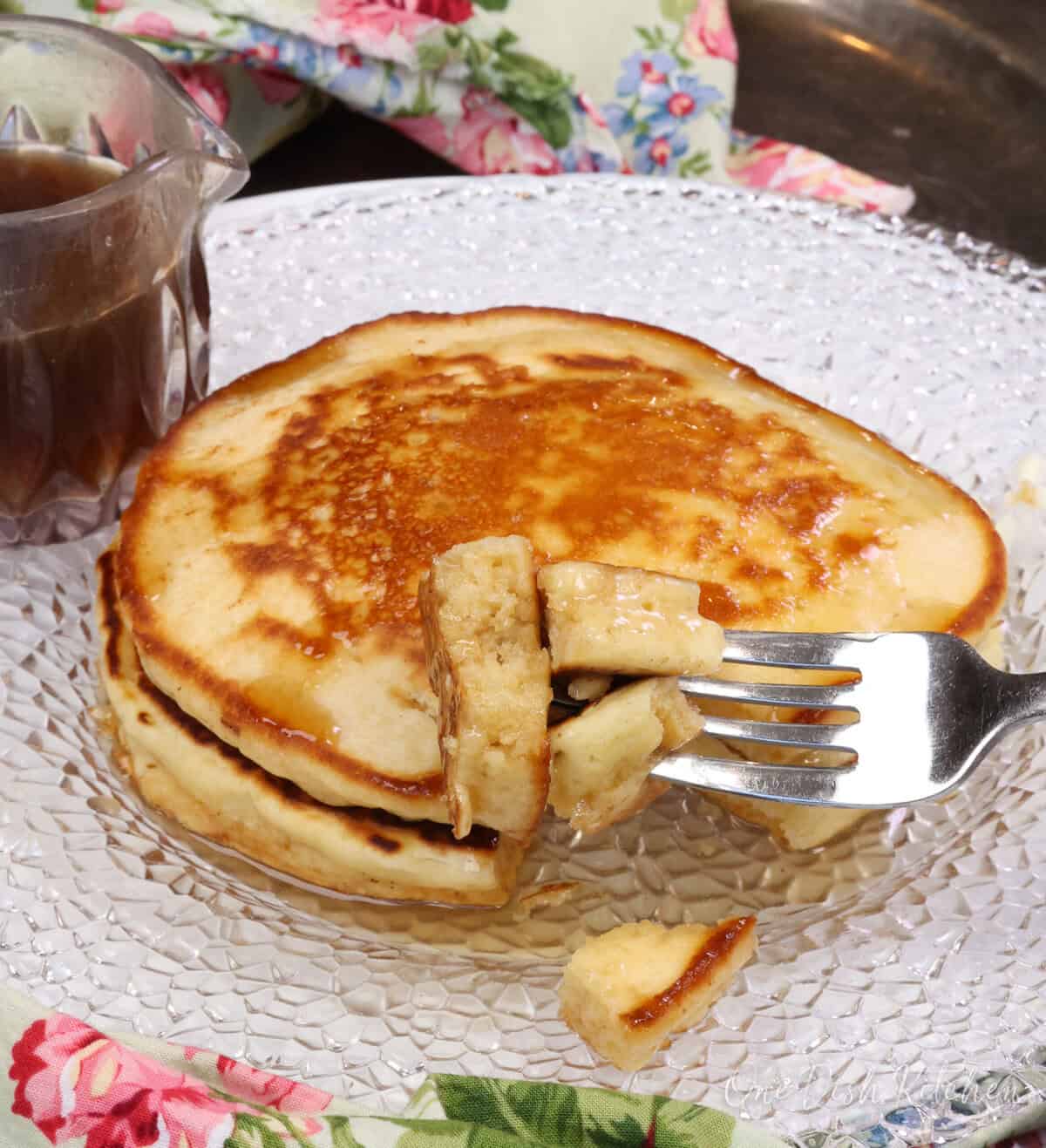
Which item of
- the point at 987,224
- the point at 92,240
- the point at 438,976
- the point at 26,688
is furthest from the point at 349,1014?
the point at 987,224

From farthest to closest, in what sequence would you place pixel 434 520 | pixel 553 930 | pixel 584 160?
pixel 584 160 → pixel 434 520 → pixel 553 930

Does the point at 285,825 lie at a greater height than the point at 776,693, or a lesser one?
lesser

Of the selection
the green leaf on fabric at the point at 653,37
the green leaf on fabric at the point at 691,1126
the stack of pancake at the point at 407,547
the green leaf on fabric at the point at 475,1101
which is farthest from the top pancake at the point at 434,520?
the green leaf on fabric at the point at 653,37

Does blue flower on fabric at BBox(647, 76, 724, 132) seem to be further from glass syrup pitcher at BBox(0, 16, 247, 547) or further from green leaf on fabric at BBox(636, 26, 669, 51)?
glass syrup pitcher at BBox(0, 16, 247, 547)

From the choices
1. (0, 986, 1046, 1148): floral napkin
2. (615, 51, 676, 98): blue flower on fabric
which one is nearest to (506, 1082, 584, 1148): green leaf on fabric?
(0, 986, 1046, 1148): floral napkin

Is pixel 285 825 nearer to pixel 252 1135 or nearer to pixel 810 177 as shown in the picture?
pixel 252 1135

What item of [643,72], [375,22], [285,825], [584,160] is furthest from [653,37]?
[285,825]
